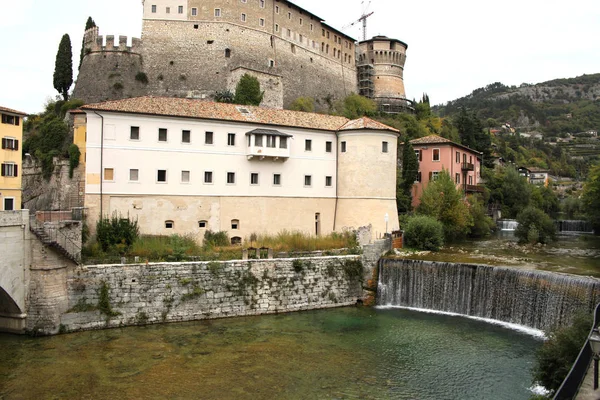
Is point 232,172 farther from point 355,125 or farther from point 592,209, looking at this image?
point 592,209

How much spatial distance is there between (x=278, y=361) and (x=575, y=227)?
42.6m

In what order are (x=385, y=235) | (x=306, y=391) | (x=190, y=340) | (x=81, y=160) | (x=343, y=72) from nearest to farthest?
(x=306, y=391)
(x=190, y=340)
(x=385, y=235)
(x=81, y=160)
(x=343, y=72)

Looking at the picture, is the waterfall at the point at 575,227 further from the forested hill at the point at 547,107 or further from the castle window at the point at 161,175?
the forested hill at the point at 547,107

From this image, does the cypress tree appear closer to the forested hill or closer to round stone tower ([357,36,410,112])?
round stone tower ([357,36,410,112])

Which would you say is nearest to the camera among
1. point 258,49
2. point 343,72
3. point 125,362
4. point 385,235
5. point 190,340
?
point 125,362

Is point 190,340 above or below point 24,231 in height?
below

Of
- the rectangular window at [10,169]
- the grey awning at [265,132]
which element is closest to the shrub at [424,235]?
the grey awning at [265,132]

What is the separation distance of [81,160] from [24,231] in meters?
12.3

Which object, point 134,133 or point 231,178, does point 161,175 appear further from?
point 231,178

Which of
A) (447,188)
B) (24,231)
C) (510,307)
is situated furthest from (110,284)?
(447,188)

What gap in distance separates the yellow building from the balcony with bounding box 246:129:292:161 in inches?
470

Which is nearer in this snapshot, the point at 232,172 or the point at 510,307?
the point at 510,307

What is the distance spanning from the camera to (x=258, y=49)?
1884 inches

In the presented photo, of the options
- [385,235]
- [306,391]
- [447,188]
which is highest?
[447,188]
